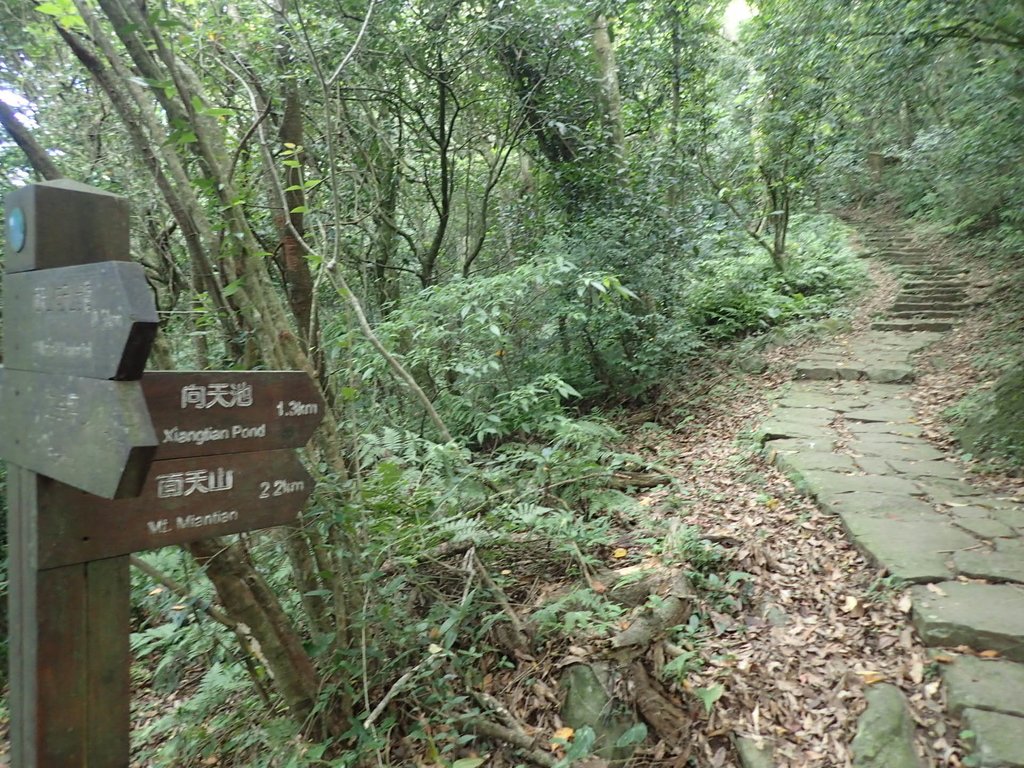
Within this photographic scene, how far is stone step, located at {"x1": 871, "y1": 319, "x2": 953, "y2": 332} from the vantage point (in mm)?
8750

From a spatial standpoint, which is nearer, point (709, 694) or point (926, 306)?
point (709, 694)

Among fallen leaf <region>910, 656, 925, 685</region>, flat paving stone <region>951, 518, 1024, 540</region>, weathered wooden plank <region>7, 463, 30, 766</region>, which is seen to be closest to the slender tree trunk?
flat paving stone <region>951, 518, 1024, 540</region>

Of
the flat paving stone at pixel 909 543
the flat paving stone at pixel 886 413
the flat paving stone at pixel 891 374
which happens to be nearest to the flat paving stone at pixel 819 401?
the flat paving stone at pixel 886 413

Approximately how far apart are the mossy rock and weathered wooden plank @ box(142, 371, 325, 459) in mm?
5277

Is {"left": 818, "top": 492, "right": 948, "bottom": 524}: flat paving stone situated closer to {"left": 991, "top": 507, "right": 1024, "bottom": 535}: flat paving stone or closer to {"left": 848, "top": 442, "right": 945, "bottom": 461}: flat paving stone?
{"left": 991, "top": 507, "right": 1024, "bottom": 535}: flat paving stone

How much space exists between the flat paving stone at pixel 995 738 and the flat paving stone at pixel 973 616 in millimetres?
449

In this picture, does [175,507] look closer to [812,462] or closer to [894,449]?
[812,462]

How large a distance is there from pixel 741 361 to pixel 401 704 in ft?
21.3

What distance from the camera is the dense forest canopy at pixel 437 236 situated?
2842 mm

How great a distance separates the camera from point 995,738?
7.98 feet

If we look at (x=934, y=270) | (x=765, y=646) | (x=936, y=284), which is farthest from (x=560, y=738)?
(x=934, y=270)

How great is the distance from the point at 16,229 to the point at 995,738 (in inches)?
144

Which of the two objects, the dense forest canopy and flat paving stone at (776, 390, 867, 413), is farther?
flat paving stone at (776, 390, 867, 413)

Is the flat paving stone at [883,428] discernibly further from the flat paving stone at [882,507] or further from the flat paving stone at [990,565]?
the flat paving stone at [990,565]
